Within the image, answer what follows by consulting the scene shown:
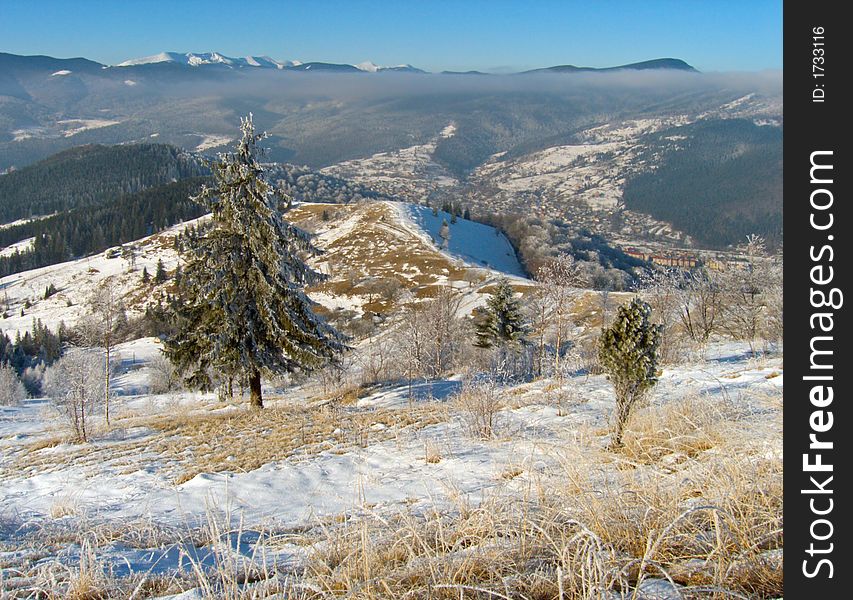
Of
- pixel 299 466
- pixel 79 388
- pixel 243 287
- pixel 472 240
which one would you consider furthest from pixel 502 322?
pixel 472 240

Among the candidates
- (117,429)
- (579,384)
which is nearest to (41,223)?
(117,429)

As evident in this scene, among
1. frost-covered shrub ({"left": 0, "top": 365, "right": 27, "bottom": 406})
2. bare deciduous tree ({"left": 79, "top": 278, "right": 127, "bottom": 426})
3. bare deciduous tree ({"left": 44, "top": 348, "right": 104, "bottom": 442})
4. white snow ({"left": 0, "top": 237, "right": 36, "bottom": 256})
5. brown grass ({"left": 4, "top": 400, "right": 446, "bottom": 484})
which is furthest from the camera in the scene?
white snow ({"left": 0, "top": 237, "right": 36, "bottom": 256})

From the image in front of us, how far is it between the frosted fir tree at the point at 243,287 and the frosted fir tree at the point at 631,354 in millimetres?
12462

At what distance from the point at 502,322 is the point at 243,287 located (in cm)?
2539

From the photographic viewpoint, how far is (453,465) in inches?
306

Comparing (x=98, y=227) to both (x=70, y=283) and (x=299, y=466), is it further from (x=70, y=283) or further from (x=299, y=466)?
(x=299, y=466)

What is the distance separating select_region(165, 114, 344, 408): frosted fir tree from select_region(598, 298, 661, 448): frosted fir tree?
12.5 meters

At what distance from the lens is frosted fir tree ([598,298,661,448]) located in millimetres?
7562

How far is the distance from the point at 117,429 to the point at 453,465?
51.6 feet

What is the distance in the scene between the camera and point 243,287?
18031mm

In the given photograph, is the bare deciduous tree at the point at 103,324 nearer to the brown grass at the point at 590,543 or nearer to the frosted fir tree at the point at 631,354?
the frosted fir tree at the point at 631,354
